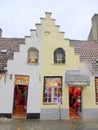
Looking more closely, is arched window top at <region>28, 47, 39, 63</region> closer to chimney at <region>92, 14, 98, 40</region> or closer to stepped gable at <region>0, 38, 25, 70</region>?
stepped gable at <region>0, 38, 25, 70</region>

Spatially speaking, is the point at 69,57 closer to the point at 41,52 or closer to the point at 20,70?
the point at 41,52

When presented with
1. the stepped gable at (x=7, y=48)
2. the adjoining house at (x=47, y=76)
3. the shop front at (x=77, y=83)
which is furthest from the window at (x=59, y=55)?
the stepped gable at (x=7, y=48)

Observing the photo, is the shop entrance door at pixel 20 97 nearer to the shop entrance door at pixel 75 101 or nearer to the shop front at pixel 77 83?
the shop front at pixel 77 83

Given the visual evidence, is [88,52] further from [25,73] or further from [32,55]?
[25,73]

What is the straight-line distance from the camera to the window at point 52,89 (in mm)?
19500

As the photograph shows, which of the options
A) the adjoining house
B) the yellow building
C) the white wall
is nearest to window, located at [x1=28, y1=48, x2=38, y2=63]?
the adjoining house

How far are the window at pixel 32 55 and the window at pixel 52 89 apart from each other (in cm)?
186

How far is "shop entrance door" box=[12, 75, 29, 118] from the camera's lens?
64.0ft

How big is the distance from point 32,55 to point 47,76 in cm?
225

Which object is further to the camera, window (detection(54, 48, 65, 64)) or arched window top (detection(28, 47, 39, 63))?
window (detection(54, 48, 65, 64))

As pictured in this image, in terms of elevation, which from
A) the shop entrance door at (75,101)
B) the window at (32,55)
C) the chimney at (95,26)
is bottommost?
the shop entrance door at (75,101)

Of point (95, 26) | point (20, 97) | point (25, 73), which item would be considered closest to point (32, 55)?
point (25, 73)

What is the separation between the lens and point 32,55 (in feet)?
66.2

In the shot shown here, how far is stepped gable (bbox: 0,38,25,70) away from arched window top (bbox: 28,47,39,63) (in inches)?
62.8
